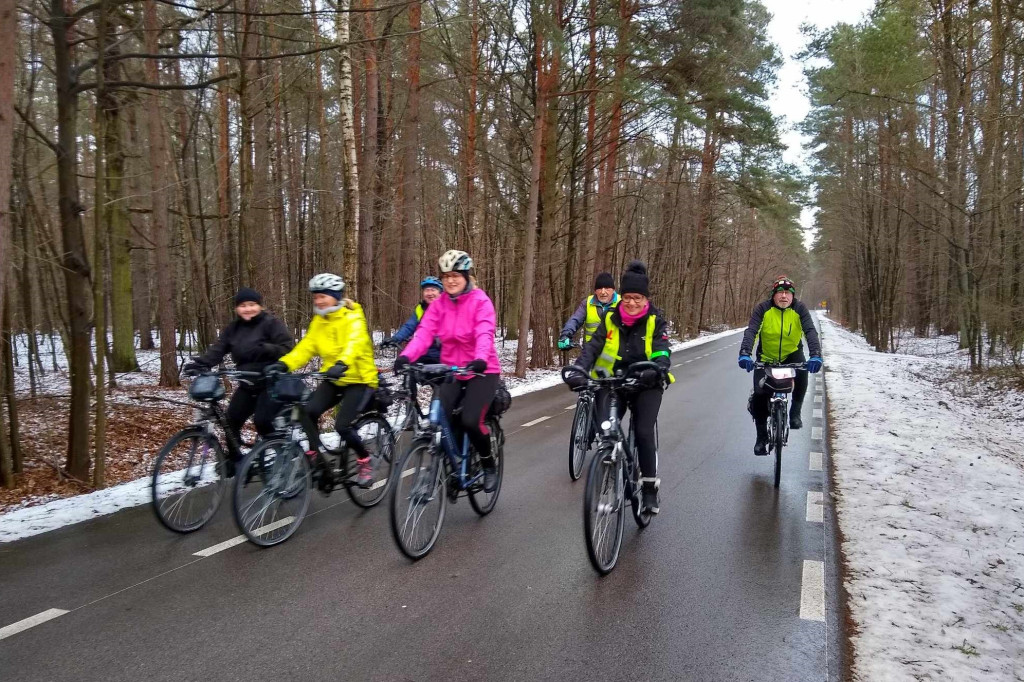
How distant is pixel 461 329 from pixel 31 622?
10.8ft

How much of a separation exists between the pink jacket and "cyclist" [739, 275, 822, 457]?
338cm

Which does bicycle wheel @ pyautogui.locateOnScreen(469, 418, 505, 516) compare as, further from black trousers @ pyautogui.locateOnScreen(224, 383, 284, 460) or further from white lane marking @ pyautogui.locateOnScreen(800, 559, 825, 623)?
white lane marking @ pyautogui.locateOnScreen(800, 559, 825, 623)

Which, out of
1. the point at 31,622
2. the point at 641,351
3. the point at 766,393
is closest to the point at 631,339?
the point at 641,351

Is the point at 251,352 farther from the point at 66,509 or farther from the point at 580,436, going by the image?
the point at 580,436

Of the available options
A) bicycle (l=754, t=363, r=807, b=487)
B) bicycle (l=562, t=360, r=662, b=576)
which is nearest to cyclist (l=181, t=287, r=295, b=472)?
bicycle (l=562, t=360, r=662, b=576)

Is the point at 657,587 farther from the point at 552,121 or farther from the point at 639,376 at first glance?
the point at 552,121

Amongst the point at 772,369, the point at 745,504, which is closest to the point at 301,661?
the point at 745,504

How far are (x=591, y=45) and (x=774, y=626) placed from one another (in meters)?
16.0

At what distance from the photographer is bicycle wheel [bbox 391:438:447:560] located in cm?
439

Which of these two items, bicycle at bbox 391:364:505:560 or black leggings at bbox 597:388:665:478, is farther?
black leggings at bbox 597:388:665:478

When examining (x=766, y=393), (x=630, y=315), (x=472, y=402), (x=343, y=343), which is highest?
(x=630, y=315)

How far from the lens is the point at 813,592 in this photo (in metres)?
4.15

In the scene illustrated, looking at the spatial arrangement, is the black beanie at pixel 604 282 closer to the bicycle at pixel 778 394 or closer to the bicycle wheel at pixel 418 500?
the bicycle at pixel 778 394

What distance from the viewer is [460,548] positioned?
4879 mm
